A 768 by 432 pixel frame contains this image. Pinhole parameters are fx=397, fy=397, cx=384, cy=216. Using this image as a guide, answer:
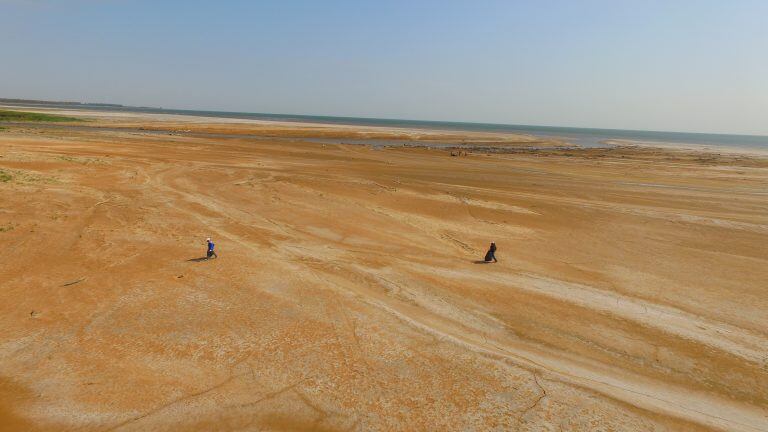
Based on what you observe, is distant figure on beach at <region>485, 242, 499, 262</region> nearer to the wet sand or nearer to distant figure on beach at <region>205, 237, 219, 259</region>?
the wet sand

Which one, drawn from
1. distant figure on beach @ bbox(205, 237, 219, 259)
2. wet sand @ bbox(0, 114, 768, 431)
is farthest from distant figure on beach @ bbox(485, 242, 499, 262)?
distant figure on beach @ bbox(205, 237, 219, 259)

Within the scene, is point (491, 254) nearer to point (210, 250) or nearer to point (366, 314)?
point (366, 314)

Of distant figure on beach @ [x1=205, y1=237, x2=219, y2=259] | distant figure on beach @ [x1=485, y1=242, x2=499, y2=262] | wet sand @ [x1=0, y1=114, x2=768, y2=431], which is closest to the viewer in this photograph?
wet sand @ [x1=0, y1=114, x2=768, y2=431]

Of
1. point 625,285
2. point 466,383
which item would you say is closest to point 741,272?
point 625,285

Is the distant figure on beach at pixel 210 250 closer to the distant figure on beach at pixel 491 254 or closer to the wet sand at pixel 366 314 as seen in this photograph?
the wet sand at pixel 366 314

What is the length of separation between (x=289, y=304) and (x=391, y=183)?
84.7ft

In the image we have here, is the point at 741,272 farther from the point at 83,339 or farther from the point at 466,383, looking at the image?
the point at 83,339

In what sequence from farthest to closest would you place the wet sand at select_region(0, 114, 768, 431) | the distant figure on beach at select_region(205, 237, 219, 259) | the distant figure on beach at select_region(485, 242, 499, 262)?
the distant figure on beach at select_region(485, 242, 499, 262), the distant figure on beach at select_region(205, 237, 219, 259), the wet sand at select_region(0, 114, 768, 431)

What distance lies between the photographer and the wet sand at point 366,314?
364 inches

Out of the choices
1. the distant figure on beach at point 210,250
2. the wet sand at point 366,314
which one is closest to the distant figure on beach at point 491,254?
the wet sand at point 366,314

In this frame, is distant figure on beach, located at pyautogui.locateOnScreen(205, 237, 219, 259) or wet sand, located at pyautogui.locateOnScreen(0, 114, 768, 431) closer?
wet sand, located at pyautogui.locateOnScreen(0, 114, 768, 431)

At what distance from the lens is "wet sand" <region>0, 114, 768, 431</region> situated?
30.3 ft

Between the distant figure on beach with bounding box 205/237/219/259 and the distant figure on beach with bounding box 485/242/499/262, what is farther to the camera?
the distant figure on beach with bounding box 485/242/499/262

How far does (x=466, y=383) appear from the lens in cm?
1013
